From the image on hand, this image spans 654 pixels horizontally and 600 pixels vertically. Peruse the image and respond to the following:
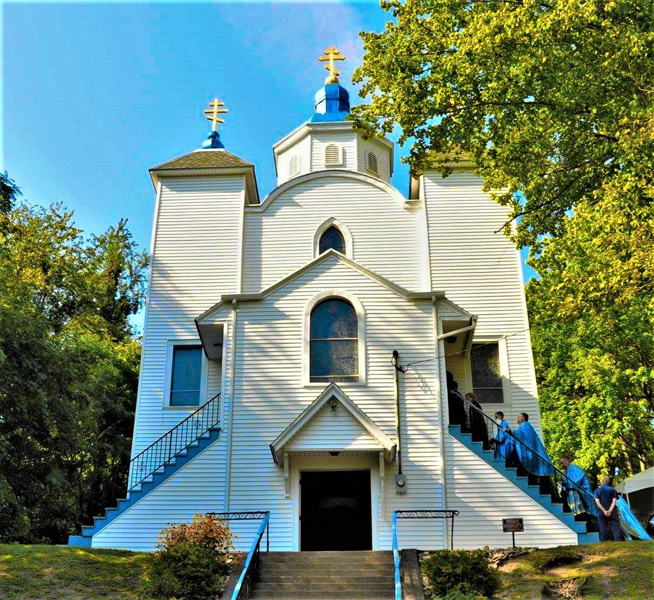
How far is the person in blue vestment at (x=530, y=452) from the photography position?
15016mm

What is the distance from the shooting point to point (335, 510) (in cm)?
1522

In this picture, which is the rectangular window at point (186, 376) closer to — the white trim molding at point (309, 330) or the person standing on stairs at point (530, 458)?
the white trim molding at point (309, 330)

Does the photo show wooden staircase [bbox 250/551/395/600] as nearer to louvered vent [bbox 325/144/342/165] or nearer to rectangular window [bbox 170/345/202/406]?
rectangular window [bbox 170/345/202/406]

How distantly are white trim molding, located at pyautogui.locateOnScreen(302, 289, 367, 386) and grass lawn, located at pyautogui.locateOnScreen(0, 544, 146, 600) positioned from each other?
5.28m

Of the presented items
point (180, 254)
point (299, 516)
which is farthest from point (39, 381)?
point (299, 516)

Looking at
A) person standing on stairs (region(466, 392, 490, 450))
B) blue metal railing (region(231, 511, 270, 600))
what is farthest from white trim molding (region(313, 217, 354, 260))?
blue metal railing (region(231, 511, 270, 600))

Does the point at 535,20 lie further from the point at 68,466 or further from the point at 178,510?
the point at 68,466

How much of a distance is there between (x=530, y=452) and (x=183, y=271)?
10528 mm

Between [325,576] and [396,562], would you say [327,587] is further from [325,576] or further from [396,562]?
[396,562]

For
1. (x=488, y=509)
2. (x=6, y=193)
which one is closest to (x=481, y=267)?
(x=488, y=509)

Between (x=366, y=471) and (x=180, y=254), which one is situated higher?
(x=180, y=254)

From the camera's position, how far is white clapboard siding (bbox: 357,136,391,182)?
74.6ft

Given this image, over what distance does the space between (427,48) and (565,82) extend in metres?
3.72

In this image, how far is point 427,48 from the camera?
15.8m
